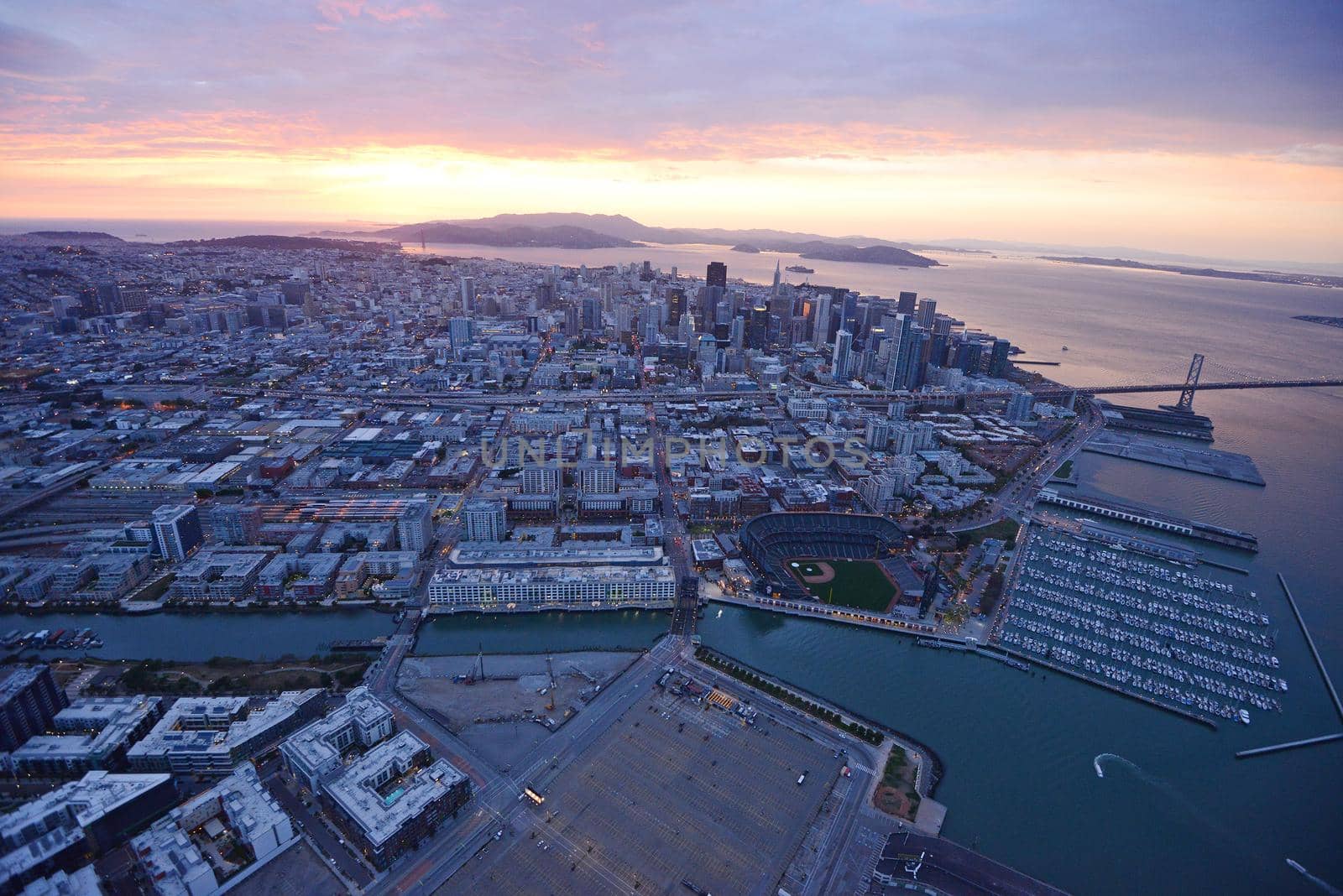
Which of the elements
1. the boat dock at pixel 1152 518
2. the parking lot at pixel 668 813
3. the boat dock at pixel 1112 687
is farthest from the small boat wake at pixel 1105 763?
the boat dock at pixel 1152 518

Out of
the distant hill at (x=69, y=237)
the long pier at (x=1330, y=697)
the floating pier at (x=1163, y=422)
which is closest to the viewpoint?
the long pier at (x=1330, y=697)

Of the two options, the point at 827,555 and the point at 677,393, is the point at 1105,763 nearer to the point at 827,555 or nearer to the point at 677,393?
the point at 827,555

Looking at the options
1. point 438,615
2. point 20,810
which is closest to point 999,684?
point 438,615

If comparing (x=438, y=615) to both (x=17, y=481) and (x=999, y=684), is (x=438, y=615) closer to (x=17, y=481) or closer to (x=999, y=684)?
(x=999, y=684)

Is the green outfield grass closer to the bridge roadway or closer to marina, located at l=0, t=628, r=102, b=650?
marina, located at l=0, t=628, r=102, b=650

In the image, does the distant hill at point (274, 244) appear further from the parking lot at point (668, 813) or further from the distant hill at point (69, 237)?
the parking lot at point (668, 813)

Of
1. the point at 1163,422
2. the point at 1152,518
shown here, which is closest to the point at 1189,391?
the point at 1163,422
